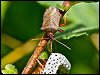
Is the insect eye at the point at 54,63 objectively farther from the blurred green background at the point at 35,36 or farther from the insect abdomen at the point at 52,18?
the blurred green background at the point at 35,36

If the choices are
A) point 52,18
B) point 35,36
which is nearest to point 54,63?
point 52,18

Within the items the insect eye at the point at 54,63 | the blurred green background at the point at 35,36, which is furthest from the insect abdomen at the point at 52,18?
the blurred green background at the point at 35,36

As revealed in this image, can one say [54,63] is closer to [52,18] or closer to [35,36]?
[52,18]

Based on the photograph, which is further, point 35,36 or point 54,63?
point 35,36

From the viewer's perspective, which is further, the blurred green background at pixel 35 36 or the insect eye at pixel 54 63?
the blurred green background at pixel 35 36

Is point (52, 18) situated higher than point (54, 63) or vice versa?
point (52, 18)
